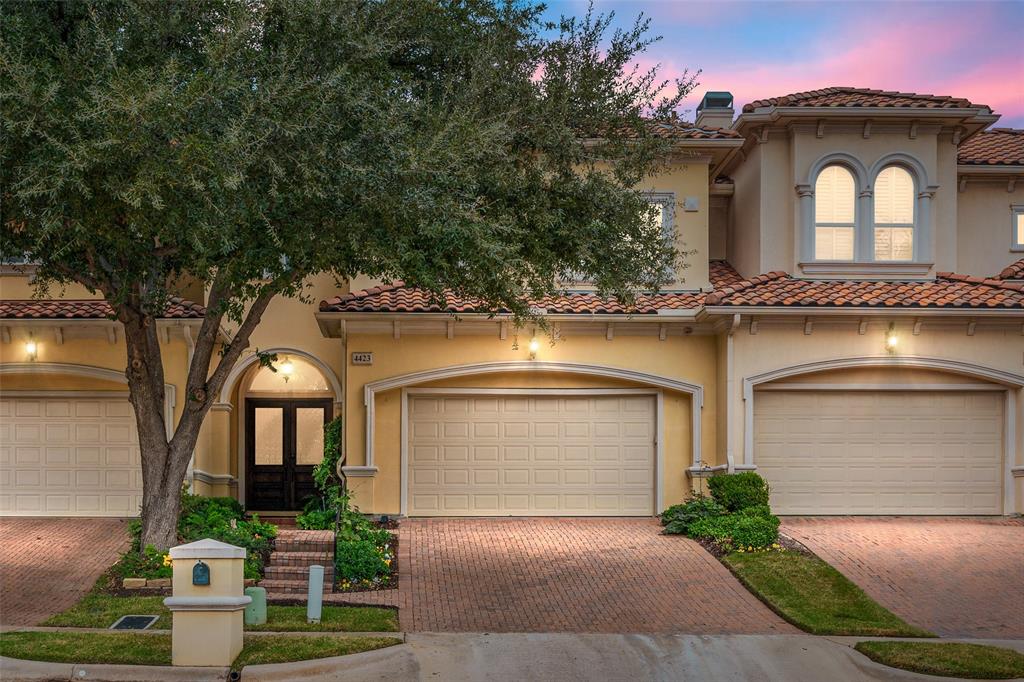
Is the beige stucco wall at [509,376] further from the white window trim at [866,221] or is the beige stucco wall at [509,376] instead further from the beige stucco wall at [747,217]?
the white window trim at [866,221]

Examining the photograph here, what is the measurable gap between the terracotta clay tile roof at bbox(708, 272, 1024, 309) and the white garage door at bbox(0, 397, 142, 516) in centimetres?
998

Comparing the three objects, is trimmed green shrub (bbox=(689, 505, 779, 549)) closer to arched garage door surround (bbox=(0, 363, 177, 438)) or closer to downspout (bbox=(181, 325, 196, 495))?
downspout (bbox=(181, 325, 196, 495))

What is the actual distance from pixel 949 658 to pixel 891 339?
314 inches

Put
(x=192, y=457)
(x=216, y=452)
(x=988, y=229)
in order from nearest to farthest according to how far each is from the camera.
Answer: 1. (x=192, y=457)
2. (x=216, y=452)
3. (x=988, y=229)

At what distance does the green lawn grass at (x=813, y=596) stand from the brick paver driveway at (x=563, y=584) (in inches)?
8.0

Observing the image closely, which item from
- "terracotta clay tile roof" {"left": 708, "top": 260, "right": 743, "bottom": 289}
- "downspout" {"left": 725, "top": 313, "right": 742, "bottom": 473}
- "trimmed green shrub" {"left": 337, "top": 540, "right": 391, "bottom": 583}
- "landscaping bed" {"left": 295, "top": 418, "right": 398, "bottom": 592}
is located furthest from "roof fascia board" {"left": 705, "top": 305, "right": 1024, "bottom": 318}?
"trimmed green shrub" {"left": 337, "top": 540, "right": 391, "bottom": 583}

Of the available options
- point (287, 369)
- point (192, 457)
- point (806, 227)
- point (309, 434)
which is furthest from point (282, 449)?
point (806, 227)

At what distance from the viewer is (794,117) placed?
60.4 ft

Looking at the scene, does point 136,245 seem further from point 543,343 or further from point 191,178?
point 543,343

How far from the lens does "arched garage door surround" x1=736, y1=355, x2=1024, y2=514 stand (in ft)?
54.0

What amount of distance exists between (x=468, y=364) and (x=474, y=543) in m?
3.27

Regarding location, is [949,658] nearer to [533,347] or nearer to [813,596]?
[813,596]

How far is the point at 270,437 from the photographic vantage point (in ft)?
63.7

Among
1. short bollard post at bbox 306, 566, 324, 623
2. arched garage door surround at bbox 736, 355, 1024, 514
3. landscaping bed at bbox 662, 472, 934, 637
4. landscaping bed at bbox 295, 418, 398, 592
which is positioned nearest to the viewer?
short bollard post at bbox 306, 566, 324, 623
